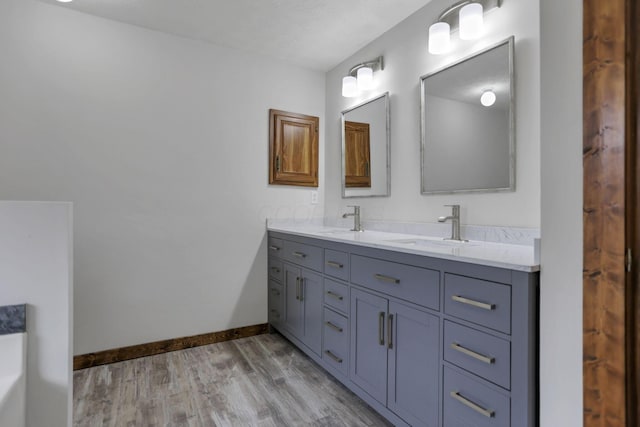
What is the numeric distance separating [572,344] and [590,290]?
0.56 feet

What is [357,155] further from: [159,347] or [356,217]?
[159,347]

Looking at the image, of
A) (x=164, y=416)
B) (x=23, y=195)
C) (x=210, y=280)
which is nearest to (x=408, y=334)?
(x=164, y=416)

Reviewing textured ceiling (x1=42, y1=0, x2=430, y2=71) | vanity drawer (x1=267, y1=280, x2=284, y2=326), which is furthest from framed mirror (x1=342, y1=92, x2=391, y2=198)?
vanity drawer (x1=267, y1=280, x2=284, y2=326)

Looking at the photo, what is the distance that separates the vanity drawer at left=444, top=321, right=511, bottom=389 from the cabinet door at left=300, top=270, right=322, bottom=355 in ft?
3.23

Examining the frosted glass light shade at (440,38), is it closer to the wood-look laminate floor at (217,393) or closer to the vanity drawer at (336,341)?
the vanity drawer at (336,341)

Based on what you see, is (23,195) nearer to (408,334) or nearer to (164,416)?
(164,416)

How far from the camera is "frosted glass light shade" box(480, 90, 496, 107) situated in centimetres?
178

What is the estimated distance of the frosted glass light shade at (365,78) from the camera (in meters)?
2.60

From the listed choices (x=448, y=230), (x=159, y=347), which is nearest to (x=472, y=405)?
(x=448, y=230)

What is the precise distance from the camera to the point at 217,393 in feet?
6.38

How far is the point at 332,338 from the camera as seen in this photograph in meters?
2.04

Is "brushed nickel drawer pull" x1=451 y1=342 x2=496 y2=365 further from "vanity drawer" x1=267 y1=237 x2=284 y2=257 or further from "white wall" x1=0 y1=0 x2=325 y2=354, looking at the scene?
"white wall" x1=0 y1=0 x2=325 y2=354

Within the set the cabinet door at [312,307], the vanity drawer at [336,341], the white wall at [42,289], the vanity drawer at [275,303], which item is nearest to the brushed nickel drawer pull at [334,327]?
the vanity drawer at [336,341]

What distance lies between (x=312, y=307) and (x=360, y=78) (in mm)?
1751
